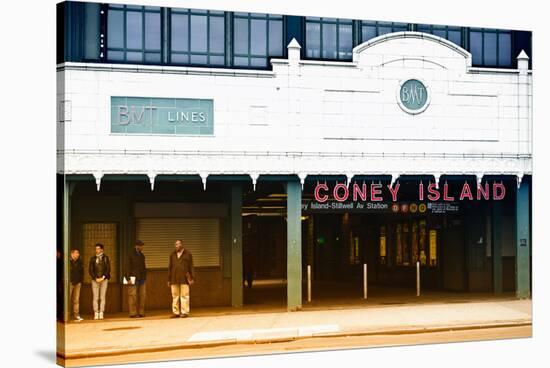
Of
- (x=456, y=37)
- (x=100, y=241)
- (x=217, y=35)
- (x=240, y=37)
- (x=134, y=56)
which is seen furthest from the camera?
(x=456, y=37)

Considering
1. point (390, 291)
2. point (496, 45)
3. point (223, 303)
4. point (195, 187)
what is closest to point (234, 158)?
point (195, 187)

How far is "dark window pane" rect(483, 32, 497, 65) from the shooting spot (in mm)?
25641

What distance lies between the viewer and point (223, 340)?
2223 cm

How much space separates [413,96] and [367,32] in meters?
1.71

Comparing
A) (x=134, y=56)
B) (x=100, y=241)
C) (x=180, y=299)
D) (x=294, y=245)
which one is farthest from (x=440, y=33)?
(x=100, y=241)

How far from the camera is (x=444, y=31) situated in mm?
24906

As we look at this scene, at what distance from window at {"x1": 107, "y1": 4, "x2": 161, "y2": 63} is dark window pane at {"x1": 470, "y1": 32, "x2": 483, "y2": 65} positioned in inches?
271

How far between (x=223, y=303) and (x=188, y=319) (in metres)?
2.14

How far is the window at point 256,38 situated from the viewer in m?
23.5

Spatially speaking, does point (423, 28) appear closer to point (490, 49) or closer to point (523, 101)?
point (490, 49)

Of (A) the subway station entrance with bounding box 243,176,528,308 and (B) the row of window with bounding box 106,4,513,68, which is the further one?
(A) the subway station entrance with bounding box 243,176,528,308

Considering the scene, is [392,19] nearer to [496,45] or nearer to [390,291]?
[496,45]

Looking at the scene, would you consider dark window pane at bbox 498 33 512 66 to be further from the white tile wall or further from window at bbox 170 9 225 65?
window at bbox 170 9 225 65

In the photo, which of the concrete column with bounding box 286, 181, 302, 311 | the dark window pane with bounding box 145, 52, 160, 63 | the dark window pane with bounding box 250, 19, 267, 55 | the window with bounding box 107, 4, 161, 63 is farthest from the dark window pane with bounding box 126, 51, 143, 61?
the concrete column with bounding box 286, 181, 302, 311
